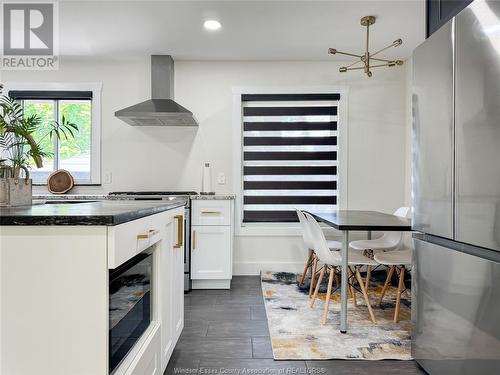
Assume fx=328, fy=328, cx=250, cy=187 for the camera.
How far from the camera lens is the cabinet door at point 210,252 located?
332cm

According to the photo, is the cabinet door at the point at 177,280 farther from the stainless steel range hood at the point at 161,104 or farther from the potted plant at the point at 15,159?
the stainless steel range hood at the point at 161,104

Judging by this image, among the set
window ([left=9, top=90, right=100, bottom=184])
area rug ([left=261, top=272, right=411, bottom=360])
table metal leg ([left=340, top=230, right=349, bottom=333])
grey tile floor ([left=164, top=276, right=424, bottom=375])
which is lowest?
grey tile floor ([left=164, top=276, right=424, bottom=375])

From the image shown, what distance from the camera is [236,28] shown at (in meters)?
3.10

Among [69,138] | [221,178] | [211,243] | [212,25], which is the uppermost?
[212,25]

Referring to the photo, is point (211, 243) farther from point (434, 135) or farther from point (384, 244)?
point (434, 135)

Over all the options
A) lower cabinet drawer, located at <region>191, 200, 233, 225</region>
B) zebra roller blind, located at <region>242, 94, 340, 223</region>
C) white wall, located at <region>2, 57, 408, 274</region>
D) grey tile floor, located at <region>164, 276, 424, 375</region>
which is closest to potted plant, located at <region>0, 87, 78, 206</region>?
grey tile floor, located at <region>164, 276, 424, 375</region>

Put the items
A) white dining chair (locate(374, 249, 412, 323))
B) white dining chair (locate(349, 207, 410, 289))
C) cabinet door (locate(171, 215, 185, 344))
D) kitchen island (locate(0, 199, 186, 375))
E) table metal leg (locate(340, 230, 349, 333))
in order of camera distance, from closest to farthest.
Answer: kitchen island (locate(0, 199, 186, 375))
cabinet door (locate(171, 215, 185, 344))
table metal leg (locate(340, 230, 349, 333))
white dining chair (locate(374, 249, 412, 323))
white dining chair (locate(349, 207, 410, 289))

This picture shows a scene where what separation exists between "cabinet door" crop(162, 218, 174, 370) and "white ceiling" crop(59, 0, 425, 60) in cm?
203

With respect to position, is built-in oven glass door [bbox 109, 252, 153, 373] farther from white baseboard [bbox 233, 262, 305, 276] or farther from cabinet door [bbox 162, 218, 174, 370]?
white baseboard [bbox 233, 262, 305, 276]

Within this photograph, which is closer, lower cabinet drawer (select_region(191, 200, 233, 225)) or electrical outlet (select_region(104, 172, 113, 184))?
lower cabinet drawer (select_region(191, 200, 233, 225))

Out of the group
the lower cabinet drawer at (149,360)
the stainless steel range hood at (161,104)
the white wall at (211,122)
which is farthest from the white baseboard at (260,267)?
the lower cabinet drawer at (149,360)

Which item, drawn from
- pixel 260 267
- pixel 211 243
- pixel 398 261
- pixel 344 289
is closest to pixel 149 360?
pixel 344 289

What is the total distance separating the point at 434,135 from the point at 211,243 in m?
2.31

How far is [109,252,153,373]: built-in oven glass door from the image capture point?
105 cm
